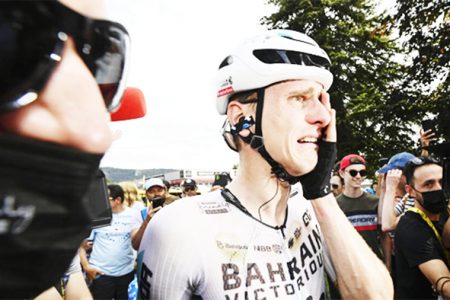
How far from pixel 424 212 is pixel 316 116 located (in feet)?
8.57

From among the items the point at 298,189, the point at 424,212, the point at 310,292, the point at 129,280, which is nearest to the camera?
the point at 310,292

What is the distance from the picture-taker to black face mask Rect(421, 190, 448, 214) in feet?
12.4

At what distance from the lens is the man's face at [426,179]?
3902mm

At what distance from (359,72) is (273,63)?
2297 centimetres

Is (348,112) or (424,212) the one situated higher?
(424,212)

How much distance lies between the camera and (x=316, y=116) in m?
1.86

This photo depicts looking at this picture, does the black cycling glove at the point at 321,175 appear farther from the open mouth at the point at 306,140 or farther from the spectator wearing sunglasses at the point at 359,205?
the spectator wearing sunglasses at the point at 359,205

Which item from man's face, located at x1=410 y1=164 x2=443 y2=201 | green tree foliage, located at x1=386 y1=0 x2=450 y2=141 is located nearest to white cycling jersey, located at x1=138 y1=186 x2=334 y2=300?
man's face, located at x1=410 y1=164 x2=443 y2=201

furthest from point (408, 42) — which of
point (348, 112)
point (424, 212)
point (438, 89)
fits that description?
point (424, 212)

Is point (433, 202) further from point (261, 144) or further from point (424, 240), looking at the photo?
point (261, 144)

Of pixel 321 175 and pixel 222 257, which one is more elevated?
pixel 321 175

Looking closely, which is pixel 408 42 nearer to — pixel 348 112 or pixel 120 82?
pixel 348 112

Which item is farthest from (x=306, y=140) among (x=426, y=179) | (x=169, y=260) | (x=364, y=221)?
(x=364, y=221)

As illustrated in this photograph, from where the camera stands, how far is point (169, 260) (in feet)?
5.41
